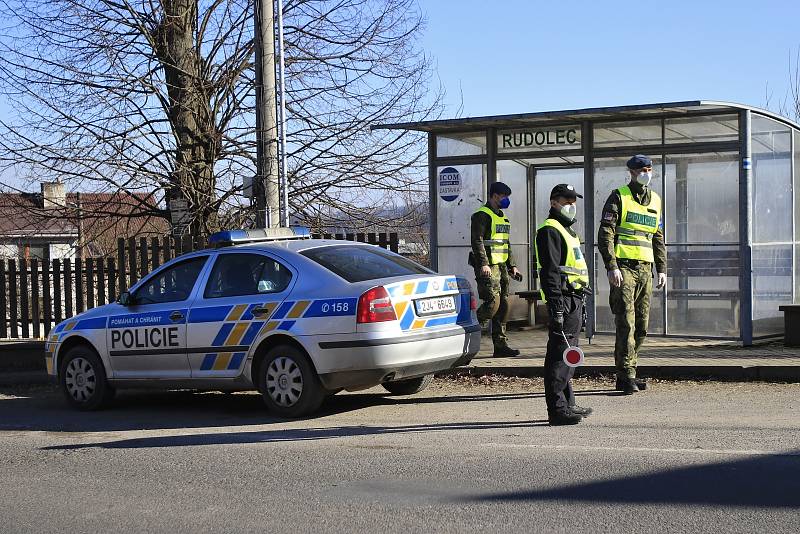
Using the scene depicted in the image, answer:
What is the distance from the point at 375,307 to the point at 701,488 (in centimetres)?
353

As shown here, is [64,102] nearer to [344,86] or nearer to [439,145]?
[344,86]

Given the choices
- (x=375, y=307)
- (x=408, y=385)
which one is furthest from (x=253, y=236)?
(x=375, y=307)

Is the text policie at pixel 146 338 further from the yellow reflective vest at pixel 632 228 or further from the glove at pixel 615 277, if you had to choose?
the yellow reflective vest at pixel 632 228

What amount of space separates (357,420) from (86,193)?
1015 cm

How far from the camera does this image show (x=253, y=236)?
35.2 ft

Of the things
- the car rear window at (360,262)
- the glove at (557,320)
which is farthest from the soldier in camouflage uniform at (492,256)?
the glove at (557,320)

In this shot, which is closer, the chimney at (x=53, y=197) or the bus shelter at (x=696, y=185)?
the bus shelter at (x=696, y=185)

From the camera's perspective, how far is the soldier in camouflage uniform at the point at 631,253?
31.9 ft

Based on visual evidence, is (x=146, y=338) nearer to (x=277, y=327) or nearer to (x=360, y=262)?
(x=277, y=327)

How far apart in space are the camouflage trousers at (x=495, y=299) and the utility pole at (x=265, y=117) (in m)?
2.89

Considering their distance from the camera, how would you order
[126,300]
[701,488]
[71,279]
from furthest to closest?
1. [71,279]
2. [126,300]
3. [701,488]

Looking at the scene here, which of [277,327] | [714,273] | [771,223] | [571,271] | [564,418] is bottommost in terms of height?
[564,418]

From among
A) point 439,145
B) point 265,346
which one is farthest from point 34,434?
Answer: point 439,145

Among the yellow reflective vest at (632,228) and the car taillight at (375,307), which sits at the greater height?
the yellow reflective vest at (632,228)
